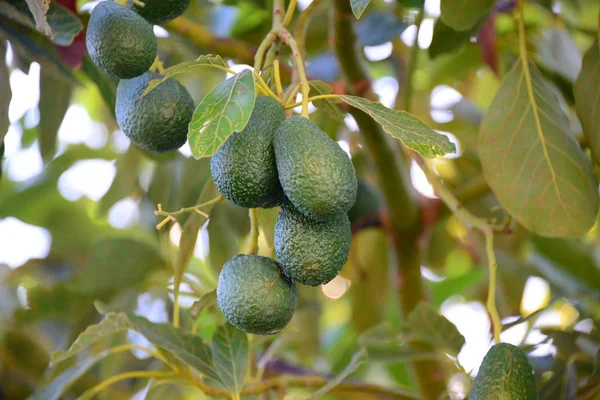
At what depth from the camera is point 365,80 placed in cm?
146

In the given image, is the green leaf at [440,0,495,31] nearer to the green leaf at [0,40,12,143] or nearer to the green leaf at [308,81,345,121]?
the green leaf at [308,81,345,121]

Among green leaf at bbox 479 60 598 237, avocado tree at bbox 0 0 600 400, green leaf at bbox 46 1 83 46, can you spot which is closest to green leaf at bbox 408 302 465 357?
avocado tree at bbox 0 0 600 400

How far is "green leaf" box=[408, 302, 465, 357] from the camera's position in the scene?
118cm

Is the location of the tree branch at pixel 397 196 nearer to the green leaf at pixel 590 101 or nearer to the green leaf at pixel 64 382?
the green leaf at pixel 590 101

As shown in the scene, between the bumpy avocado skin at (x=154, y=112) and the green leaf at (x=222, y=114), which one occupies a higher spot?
the green leaf at (x=222, y=114)

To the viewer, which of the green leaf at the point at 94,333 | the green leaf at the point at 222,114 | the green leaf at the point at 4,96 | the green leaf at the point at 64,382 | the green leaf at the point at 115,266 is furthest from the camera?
the green leaf at the point at 115,266

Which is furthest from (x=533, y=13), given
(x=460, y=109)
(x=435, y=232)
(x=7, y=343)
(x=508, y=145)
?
(x=7, y=343)

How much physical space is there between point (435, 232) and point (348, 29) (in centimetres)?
100

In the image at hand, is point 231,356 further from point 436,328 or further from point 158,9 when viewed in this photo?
point 158,9

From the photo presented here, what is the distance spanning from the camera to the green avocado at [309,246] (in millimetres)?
777

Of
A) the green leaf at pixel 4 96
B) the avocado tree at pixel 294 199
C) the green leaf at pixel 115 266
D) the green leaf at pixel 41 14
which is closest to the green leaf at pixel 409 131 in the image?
the avocado tree at pixel 294 199

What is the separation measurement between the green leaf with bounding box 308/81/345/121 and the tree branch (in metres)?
0.45

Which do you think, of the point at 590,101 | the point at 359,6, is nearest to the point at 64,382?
the point at 359,6

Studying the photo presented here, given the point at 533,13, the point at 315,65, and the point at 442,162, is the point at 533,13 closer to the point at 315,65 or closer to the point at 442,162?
the point at 442,162
